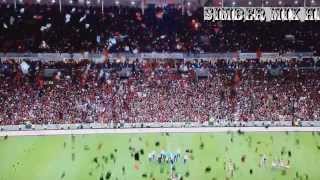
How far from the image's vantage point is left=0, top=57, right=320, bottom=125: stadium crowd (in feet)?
144

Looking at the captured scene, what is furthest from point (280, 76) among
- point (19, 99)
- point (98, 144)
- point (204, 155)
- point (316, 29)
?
point (19, 99)

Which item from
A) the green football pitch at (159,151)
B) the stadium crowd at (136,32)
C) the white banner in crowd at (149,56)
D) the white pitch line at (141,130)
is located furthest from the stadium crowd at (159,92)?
the green football pitch at (159,151)

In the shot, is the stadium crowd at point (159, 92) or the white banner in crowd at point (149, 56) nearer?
the stadium crowd at point (159, 92)

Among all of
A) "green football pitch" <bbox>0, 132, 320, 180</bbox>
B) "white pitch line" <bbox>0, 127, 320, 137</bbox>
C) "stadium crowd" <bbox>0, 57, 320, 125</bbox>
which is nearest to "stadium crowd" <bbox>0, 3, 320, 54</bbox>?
"stadium crowd" <bbox>0, 57, 320, 125</bbox>

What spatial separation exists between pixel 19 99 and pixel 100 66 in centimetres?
583

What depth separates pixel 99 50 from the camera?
46.9 metres

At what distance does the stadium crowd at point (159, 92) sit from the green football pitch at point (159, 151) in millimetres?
1932

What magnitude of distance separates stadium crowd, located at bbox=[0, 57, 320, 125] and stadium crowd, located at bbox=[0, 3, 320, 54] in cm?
109

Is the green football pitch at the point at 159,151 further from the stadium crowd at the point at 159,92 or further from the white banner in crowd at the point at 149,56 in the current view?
the white banner in crowd at the point at 149,56

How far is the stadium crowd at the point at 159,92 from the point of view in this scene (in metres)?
43.9

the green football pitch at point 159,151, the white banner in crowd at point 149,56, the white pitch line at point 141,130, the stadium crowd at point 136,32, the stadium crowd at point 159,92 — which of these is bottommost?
the green football pitch at point 159,151

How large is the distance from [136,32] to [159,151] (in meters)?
10.2

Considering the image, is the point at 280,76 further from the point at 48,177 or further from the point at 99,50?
the point at 48,177

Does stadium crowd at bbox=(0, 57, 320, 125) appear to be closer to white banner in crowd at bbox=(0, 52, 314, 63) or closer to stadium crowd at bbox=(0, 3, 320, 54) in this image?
Answer: white banner in crowd at bbox=(0, 52, 314, 63)
